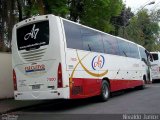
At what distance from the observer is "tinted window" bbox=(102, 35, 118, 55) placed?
57.5ft

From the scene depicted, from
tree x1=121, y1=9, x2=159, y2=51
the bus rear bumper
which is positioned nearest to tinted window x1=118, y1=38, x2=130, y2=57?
the bus rear bumper

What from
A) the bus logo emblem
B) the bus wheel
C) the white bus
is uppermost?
the bus logo emblem

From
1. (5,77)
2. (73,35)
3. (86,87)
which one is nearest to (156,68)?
(5,77)

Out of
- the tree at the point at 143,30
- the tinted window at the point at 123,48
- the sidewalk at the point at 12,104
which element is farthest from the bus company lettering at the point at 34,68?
the tree at the point at 143,30

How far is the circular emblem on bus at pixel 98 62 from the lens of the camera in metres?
15.8

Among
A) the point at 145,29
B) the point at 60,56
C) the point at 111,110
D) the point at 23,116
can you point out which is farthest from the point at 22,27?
the point at 145,29

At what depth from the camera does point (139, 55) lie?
2358 cm

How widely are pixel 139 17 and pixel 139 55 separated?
26.6 metres

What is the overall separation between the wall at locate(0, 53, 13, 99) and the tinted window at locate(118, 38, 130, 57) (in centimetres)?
577

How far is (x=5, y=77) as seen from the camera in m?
17.7

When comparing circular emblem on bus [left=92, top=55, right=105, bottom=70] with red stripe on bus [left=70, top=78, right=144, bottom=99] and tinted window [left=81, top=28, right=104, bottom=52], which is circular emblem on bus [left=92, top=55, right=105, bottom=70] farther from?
red stripe on bus [left=70, top=78, right=144, bottom=99]

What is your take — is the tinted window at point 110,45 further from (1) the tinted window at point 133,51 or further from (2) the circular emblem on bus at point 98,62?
(1) the tinted window at point 133,51

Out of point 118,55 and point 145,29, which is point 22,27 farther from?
point 145,29

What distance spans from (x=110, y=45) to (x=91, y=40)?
2.43m
